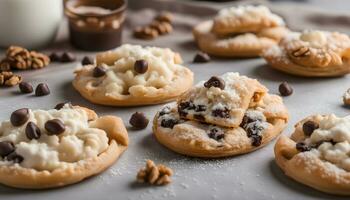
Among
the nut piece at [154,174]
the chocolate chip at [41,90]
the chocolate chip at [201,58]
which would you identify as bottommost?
the chocolate chip at [41,90]

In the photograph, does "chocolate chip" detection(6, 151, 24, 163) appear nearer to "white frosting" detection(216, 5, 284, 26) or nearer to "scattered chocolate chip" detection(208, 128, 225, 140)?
"scattered chocolate chip" detection(208, 128, 225, 140)

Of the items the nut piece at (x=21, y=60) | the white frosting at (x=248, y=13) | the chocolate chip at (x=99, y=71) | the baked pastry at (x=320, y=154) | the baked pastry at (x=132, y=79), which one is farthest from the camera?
the white frosting at (x=248, y=13)

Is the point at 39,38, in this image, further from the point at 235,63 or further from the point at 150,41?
the point at 235,63

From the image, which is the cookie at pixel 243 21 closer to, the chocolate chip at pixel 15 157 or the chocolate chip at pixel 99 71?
the chocolate chip at pixel 99 71

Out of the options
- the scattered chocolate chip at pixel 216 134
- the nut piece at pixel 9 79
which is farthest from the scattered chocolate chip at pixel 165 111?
the nut piece at pixel 9 79

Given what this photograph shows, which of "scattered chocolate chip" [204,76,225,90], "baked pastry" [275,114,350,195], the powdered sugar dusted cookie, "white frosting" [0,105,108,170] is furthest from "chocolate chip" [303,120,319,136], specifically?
"white frosting" [0,105,108,170]

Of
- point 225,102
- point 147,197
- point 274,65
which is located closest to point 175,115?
point 225,102

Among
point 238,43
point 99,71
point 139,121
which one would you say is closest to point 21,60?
point 99,71
